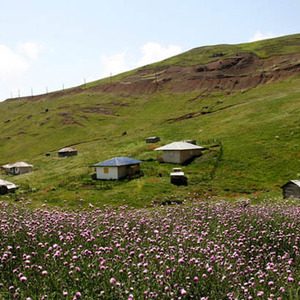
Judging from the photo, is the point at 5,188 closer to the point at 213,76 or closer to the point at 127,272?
the point at 127,272

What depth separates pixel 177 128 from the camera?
79750 millimetres

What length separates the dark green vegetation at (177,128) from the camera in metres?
37.2

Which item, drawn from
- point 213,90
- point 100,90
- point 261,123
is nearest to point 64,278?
point 261,123

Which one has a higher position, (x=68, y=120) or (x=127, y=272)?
(x=68, y=120)

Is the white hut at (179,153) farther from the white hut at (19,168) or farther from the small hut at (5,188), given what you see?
the white hut at (19,168)

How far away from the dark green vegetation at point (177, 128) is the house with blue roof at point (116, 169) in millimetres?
2010

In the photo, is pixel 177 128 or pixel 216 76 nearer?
pixel 177 128

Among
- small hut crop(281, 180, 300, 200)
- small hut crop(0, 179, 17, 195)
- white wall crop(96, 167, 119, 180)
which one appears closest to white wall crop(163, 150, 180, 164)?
white wall crop(96, 167, 119, 180)

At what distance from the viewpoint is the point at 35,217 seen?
10.7 m

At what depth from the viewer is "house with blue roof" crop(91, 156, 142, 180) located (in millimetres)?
42438

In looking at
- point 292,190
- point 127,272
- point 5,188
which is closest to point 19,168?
point 5,188

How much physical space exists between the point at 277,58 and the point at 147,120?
222 feet

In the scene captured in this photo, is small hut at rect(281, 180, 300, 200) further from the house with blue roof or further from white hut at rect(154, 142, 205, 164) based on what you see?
white hut at rect(154, 142, 205, 164)

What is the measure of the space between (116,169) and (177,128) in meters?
39.8
